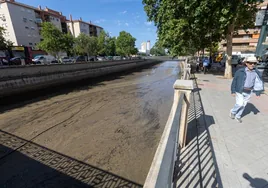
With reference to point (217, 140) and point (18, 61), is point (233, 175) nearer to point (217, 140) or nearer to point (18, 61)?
point (217, 140)

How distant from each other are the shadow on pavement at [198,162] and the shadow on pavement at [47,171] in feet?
4.35

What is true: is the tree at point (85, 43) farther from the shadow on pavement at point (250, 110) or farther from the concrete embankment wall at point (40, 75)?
the shadow on pavement at point (250, 110)

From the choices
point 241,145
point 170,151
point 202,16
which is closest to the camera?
point 170,151

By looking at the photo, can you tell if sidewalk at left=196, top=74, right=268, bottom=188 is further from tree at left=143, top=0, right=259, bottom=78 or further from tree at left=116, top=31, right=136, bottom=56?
tree at left=116, top=31, right=136, bottom=56

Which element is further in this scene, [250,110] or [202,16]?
[202,16]

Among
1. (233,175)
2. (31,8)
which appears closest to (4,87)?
(233,175)

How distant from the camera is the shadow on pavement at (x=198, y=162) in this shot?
2176 mm

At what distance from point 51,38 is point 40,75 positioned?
12.5 meters

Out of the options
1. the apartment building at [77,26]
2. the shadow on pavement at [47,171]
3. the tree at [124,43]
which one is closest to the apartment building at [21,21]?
the apartment building at [77,26]

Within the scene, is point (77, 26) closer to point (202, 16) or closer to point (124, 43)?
point (124, 43)

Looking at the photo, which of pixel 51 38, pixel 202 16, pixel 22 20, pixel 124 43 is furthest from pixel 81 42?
pixel 202 16

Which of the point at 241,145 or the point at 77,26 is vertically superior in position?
the point at 77,26

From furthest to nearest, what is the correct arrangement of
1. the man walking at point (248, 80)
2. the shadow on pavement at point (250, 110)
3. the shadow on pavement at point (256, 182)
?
1. the shadow on pavement at point (250, 110)
2. the man walking at point (248, 80)
3. the shadow on pavement at point (256, 182)

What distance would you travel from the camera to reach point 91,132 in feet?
17.4
